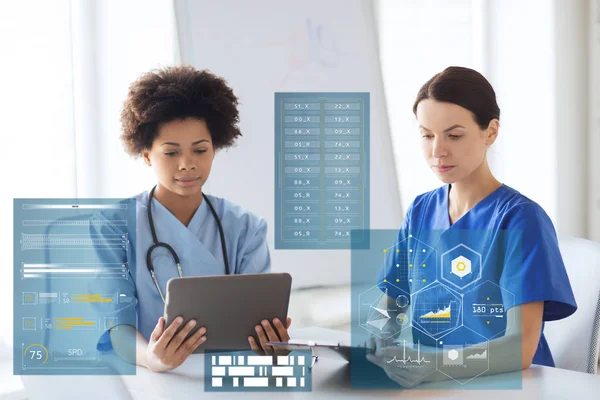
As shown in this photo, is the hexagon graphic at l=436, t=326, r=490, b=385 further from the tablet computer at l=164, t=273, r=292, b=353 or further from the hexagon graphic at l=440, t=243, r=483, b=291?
the tablet computer at l=164, t=273, r=292, b=353

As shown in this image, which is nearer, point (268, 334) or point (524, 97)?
point (268, 334)

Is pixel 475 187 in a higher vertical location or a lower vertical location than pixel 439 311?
higher

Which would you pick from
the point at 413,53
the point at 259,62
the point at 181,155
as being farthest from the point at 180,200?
the point at 413,53

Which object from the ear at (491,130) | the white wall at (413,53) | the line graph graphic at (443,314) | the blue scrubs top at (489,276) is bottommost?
the line graph graphic at (443,314)

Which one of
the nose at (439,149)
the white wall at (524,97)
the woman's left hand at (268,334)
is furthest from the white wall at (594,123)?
the woman's left hand at (268,334)

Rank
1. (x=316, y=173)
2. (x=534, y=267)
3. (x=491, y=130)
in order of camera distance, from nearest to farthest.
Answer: (x=534, y=267)
(x=491, y=130)
(x=316, y=173)

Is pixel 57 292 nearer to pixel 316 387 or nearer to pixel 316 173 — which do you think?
pixel 316 387

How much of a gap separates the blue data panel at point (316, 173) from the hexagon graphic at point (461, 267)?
16.6 inches

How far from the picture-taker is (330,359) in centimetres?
A: 105

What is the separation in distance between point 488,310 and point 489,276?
2.2 inches

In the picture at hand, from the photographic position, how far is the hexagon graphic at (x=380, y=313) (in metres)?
0.97

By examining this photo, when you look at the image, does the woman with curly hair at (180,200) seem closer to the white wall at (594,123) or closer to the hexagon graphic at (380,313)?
the hexagon graphic at (380,313)

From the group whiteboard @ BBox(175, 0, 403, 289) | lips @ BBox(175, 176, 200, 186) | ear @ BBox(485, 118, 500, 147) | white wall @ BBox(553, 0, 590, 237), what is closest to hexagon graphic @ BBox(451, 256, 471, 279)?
ear @ BBox(485, 118, 500, 147)

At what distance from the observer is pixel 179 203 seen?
129cm
